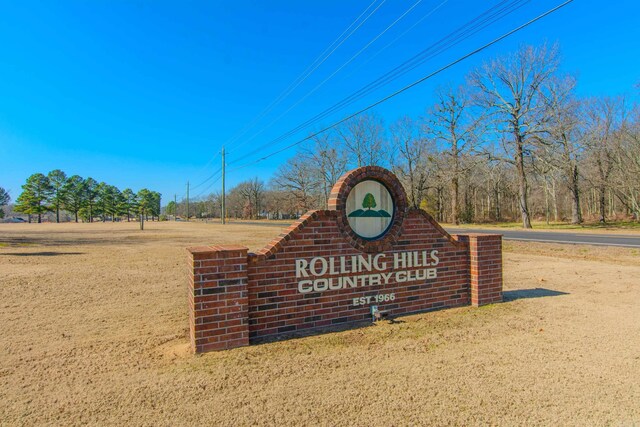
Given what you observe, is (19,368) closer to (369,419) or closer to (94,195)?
(369,419)

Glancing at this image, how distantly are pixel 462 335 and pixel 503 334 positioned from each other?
19.5 inches

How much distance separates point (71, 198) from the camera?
71.1m

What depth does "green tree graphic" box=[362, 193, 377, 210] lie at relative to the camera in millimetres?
4613

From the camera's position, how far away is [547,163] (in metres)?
24.1

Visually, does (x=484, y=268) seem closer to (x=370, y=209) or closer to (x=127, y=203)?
(x=370, y=209)

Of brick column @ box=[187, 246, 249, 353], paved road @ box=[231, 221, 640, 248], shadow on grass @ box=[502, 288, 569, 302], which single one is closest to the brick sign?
brick column @ box=[187, 246, 249, 353]

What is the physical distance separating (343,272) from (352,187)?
1110mm

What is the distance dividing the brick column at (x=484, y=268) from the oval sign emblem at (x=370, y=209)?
148 cm

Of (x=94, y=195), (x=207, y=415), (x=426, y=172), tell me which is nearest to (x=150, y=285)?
(x=207, y=415)

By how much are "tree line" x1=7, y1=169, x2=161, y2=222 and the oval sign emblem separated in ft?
214

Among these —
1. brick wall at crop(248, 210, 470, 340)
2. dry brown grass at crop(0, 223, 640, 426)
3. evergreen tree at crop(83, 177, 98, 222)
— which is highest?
evergreen tree at crop(83, 177, 98, 222)

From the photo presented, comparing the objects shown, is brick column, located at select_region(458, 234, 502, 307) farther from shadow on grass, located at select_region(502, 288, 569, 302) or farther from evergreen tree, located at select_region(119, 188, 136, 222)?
evergreen tree, located at select_region(119, 188, 136, 222)

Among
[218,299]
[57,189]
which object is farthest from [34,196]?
[218,299]

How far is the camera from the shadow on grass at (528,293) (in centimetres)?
570
